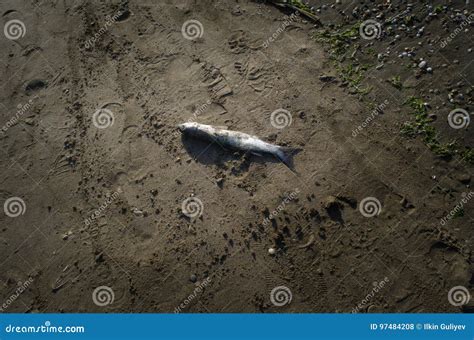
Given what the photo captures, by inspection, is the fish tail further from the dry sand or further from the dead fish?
the dry sand

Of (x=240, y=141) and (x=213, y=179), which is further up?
(x=240, y=141)

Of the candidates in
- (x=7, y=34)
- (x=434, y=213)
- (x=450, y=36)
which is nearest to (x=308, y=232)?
(x=434, y=213)

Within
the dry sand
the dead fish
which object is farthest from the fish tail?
the dry sand

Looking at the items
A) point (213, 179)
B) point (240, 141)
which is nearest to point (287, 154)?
point (240, 141)

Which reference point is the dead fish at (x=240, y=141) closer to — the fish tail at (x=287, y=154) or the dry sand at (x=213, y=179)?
the fish tail at (x=287, y=154)

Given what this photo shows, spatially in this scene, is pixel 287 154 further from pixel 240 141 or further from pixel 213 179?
pixel 213 179

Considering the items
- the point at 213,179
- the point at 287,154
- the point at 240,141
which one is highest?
the point at 240,141

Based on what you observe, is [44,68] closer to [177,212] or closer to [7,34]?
[7,34]
